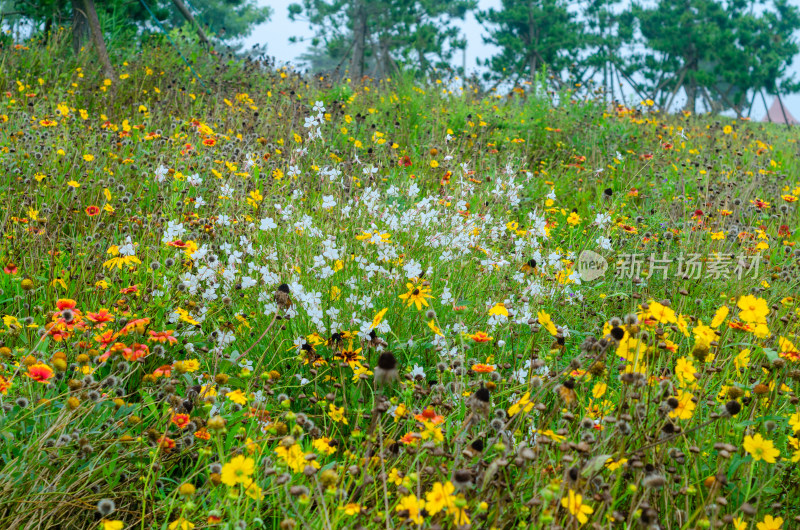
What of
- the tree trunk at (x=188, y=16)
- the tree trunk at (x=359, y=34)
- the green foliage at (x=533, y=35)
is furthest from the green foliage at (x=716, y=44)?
the tree trunk at (x=188, y=16)

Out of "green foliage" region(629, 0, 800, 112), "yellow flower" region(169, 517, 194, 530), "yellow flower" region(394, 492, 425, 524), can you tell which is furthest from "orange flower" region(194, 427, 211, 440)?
"green foliage" region(629, 0, 800, 112)

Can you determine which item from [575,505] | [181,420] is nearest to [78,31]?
[181,420]

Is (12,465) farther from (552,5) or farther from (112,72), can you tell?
(552,5)

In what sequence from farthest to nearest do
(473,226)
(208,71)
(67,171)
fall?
1. (208,71)
2. (67,171)
3. (473,226)

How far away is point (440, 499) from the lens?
1.27 meters

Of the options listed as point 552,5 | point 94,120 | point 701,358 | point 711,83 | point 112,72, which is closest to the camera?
point 701,358

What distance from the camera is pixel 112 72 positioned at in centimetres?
615

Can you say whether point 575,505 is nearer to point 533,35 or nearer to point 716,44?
point 533,35

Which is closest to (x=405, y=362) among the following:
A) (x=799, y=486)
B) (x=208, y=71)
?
(x=799, y=486)

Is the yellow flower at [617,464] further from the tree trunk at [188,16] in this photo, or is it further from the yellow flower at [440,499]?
the tree trunk at [188,16]

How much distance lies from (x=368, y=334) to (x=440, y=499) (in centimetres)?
82

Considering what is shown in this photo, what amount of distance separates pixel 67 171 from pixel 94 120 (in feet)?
4.61

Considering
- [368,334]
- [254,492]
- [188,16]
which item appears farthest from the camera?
[188,16]

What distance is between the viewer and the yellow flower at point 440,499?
1.25 metres
